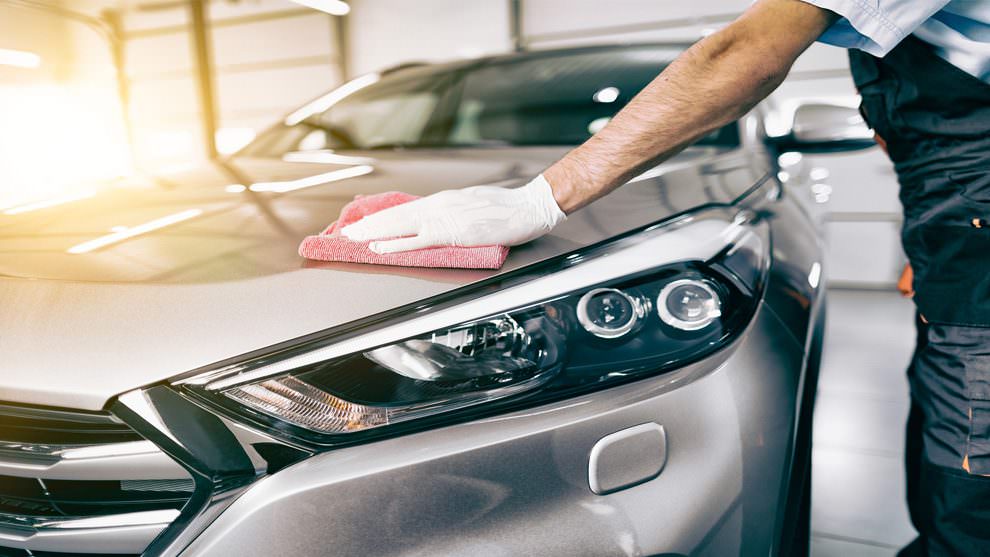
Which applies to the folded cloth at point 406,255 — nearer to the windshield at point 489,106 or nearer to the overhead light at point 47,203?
the overhead light at point 47,203

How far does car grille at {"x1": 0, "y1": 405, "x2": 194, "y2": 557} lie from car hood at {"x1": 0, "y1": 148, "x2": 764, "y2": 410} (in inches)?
1.7

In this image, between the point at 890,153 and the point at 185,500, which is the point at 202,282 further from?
the point at 890,153

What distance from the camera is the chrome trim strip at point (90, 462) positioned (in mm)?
619

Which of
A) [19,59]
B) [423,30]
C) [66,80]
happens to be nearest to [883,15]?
[423,30]

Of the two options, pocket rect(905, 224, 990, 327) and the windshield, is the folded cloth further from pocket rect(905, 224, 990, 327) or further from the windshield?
the windshield

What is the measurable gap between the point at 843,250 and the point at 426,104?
364 cm

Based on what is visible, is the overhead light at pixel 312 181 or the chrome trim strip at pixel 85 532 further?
the overhead light at pixel 312 181

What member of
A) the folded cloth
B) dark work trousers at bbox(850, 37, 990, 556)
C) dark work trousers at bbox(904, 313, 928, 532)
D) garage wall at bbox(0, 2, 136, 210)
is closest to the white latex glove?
the folded cloth

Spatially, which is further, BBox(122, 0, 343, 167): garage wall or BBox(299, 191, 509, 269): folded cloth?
BBox(122, 0, 343, 167): garage wall

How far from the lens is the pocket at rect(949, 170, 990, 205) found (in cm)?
79

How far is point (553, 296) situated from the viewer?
68cm

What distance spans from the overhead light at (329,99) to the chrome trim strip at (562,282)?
1.36m

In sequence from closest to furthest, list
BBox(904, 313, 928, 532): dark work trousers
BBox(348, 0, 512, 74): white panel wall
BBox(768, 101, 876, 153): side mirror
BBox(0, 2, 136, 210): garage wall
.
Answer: BBox(904, 313, 928, 532): dark work trousers
BBox(768, 101, 876, 153): side mirror
BBox(348, 0, 512, 74): white panel wall
BBox(0, 2, 136, 210): garage wall

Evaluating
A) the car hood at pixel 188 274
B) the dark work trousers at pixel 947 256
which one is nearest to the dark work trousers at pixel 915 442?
the dark work trousers at pixel 947 256
